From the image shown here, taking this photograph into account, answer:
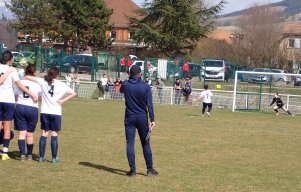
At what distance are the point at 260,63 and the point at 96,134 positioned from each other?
48.8 metres

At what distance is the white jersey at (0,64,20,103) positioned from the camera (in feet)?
35.7

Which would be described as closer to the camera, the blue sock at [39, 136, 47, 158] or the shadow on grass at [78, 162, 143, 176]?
the shadow on grass at [78, 162, 143, 176]

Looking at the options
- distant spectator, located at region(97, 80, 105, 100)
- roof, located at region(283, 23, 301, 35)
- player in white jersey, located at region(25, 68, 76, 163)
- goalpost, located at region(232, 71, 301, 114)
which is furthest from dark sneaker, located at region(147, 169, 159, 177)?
roof, located at region(283, 23, 301, 35)

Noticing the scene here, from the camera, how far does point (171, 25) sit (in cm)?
6259

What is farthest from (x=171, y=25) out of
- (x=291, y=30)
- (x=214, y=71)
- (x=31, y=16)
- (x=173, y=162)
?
(x=173, y=162)

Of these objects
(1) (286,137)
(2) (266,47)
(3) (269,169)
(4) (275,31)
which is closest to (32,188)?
(3) (269,169)

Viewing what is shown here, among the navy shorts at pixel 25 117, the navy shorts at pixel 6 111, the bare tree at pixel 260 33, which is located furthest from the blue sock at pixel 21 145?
Result: the bare tree at pixel 260 33

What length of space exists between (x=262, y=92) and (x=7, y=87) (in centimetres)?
2321

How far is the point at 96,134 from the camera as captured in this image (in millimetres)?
16641

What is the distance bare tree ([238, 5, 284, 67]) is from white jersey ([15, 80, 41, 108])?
177ft

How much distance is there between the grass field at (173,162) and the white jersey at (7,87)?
1.17m

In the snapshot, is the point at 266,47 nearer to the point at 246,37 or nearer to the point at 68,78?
the point at 246,37

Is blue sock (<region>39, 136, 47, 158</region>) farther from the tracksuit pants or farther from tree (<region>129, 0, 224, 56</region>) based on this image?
tree (<region>129, 0, 224, 56</region>)

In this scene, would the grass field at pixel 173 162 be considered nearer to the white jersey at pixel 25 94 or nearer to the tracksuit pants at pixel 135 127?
the tracksuit pants at pixel 135 127
